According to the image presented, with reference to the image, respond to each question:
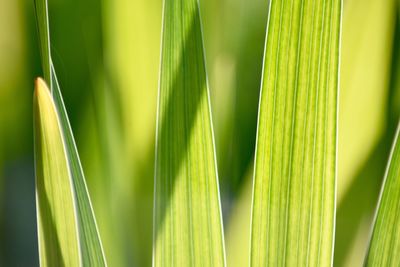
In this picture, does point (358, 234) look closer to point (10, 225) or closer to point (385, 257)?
point (385, 257)

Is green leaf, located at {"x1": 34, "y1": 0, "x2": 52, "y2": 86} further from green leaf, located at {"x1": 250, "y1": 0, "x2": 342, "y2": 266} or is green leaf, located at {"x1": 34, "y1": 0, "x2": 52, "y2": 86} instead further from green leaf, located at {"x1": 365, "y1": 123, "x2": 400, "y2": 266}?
green leaf, located at {"x1": 365, "y1": 123, "x2": 400, "y2": 266}

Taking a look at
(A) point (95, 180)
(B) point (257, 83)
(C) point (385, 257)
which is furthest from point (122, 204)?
(C) point (385, 257)

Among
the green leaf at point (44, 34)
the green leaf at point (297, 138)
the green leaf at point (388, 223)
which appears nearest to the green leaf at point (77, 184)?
the green leaf at point (44, 34)

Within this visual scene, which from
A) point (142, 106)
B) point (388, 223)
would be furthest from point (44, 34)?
point (388, 223)

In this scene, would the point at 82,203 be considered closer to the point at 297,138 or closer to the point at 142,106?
the point at 142,106

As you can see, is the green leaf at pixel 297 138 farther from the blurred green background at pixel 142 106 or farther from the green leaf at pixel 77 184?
the green leaf at pixel 77 184
